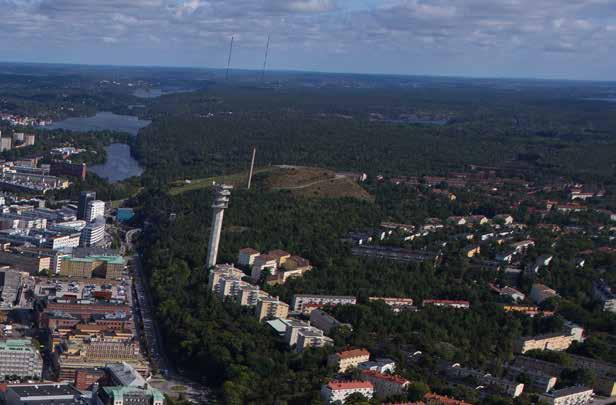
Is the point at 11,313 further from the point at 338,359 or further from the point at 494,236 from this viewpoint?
the point at 494,236

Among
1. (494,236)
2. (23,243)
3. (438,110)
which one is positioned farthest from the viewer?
(438,110)

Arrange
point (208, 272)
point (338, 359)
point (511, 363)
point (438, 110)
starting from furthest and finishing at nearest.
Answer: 1. point (438, 110)
2. point (208, 272)
3. point (511, 363)
4. point (338, 359)

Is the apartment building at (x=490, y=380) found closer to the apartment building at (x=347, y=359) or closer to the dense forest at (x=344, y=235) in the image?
the dense forest at (x=344, y=235)

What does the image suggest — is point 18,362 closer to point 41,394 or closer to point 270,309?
point 41,394

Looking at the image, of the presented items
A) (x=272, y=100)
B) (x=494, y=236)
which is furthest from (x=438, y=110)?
(x=494, y=236)

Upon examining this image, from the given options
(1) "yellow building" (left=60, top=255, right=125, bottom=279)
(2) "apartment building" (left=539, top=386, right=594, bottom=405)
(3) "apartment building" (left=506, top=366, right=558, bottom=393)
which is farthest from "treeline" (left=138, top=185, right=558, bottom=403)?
(2) "apartment building" (left=539, top=386, right=594, bottom=405)

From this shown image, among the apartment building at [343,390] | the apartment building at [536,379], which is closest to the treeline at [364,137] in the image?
the apartment building at [536,379]
